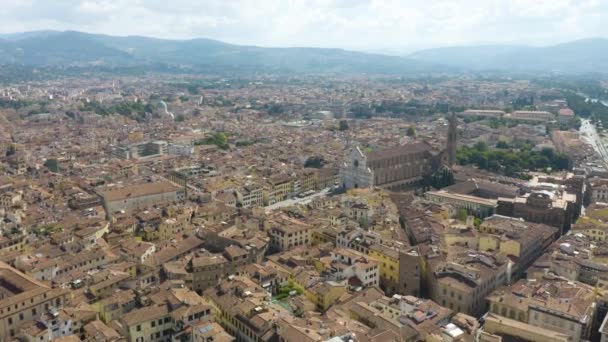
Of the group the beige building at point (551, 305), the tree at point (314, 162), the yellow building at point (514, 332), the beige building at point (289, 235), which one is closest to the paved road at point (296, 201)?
the tree at point (314, 162)

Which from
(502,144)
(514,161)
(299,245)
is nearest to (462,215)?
(299,245)

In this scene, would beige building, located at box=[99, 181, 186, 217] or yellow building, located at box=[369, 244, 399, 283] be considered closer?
yellow building, located at box=[369, 244, 399, 283]

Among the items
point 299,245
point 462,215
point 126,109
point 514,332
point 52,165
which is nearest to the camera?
point 514,332

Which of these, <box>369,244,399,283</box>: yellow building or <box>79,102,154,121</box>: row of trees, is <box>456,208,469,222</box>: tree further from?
<box>79,102,154,121</box>: row of trees

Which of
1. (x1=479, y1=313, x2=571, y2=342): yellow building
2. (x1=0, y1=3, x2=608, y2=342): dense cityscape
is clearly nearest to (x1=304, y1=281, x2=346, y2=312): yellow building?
(x1=0, y1=3, x2=608, y2=342): dense cityscape

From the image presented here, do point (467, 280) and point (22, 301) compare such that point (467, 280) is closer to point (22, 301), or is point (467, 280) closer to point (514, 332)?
point (514, 332)

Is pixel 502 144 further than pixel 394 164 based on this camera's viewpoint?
Yes
